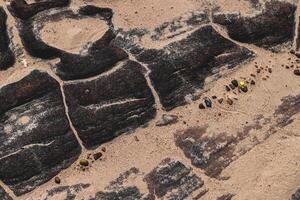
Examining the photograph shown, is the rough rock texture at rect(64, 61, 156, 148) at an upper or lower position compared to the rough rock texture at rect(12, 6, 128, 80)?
lower

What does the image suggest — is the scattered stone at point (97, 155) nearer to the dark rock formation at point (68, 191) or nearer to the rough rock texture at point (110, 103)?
the rough rock texture at point (110, 103)

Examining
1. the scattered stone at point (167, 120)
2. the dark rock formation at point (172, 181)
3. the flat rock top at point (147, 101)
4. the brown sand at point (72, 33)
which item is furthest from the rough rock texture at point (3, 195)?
the scattered stone at point (167, 120)

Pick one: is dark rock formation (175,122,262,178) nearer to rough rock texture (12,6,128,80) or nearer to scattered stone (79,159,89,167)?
scattered stone (79,159,89,167)

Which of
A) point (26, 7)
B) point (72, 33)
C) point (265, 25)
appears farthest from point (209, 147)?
point (26, 7)

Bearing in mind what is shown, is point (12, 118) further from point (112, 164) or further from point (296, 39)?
point (296, 39)

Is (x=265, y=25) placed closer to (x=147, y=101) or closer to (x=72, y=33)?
(x=147, y=101)

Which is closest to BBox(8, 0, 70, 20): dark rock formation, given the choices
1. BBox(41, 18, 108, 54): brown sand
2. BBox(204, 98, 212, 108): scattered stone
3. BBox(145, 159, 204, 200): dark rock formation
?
BBox(41, 18, 108, 54): brown sand

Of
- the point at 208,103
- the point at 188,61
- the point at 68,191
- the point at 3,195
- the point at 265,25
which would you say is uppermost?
the point at 265,25
